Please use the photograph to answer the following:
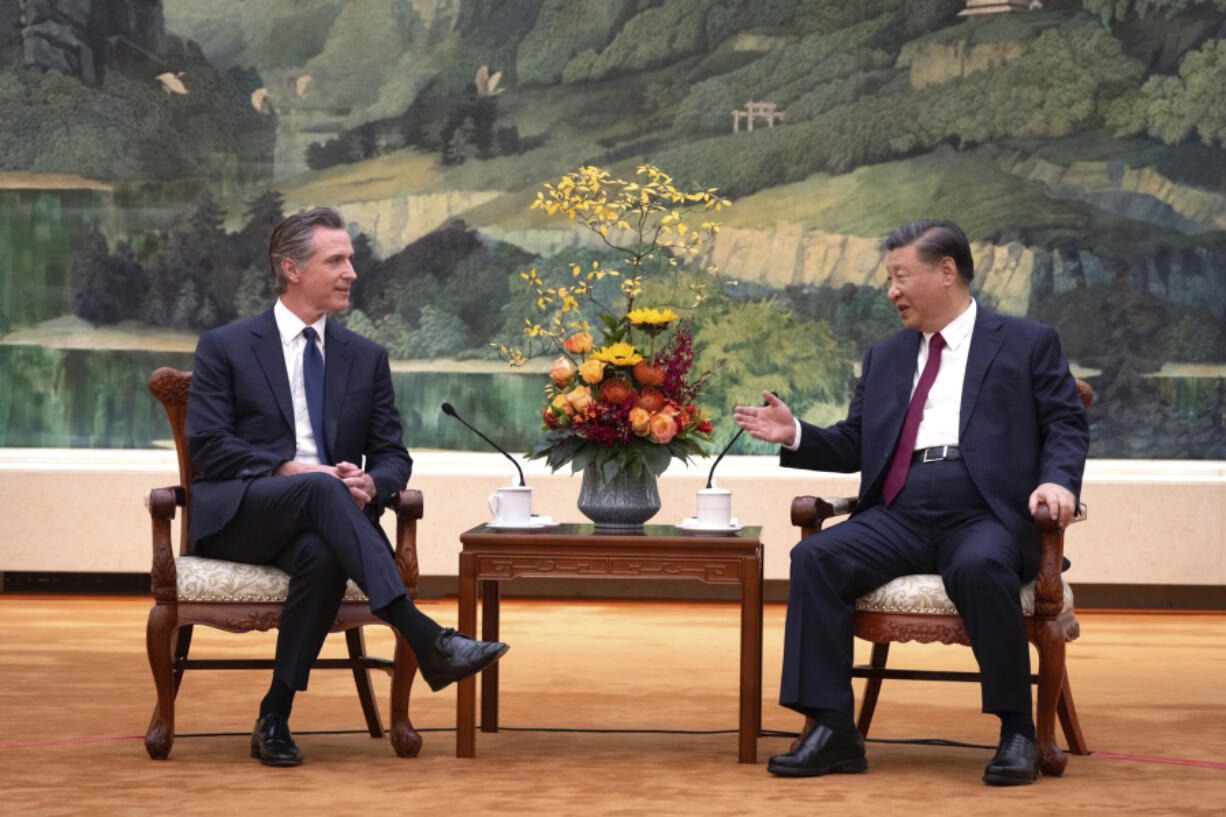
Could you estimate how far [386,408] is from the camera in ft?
13.8

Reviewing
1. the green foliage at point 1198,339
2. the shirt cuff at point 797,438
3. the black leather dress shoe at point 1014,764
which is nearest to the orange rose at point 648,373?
the shirt cuff at point 797,438

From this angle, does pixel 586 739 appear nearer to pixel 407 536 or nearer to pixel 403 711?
pixel 403 711

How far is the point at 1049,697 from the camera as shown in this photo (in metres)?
3.64

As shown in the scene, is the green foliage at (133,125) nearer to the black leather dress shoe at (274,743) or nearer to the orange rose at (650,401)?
the orange rose at (650,401)

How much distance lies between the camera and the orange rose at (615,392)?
12.9 feet

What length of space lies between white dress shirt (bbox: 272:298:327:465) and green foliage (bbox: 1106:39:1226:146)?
460 cm

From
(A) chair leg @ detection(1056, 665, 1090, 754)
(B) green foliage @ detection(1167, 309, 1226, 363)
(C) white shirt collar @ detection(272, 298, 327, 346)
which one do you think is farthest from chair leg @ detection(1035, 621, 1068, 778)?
(B) green foliage @ detection(1167, 309, 1226, 363)

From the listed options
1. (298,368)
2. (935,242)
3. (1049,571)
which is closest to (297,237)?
(298,368)

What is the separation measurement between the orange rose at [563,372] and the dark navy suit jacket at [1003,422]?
0.55 metres

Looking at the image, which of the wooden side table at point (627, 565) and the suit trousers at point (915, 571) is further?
the wooden side table at point (627, 565)

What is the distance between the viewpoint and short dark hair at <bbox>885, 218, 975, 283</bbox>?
398cm

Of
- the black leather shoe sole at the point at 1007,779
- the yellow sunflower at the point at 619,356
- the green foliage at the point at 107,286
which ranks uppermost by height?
the green foliage at the point at 107,286

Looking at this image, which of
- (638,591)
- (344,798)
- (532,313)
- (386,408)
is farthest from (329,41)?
(344,798)

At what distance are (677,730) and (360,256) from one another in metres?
4.16
